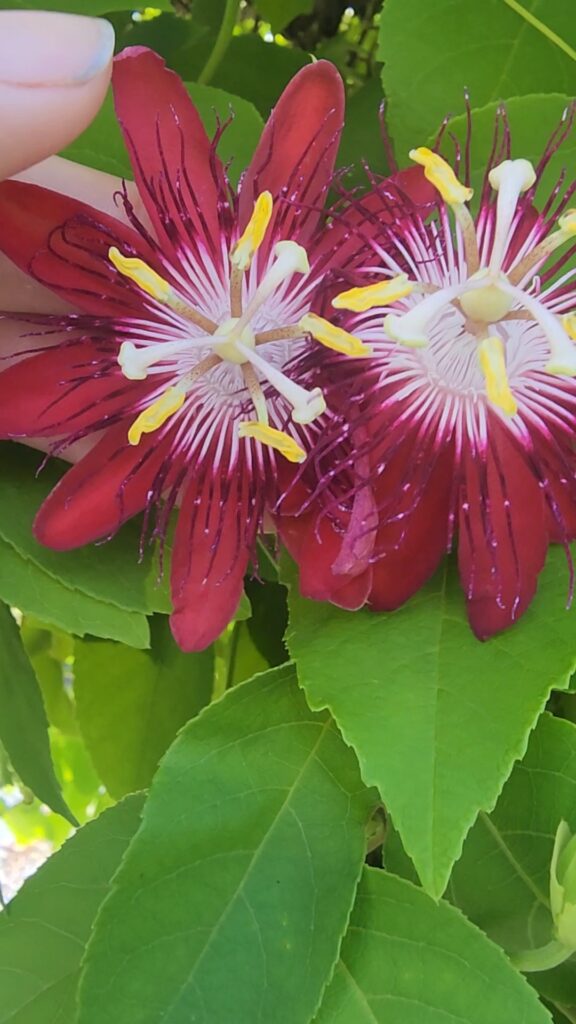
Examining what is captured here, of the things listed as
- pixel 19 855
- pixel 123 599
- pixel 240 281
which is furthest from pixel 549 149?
pixel 19 855

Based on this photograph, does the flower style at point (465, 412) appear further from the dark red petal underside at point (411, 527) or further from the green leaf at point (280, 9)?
the green leaf at point (280, 9)

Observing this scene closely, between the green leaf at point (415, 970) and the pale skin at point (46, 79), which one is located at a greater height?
the pale skin at point (46, 79)

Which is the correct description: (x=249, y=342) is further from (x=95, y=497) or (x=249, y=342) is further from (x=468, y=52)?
(x=468, y=52)

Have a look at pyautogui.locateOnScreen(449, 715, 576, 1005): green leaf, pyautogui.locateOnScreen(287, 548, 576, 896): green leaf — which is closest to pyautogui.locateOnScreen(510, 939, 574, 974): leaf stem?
pyautogui.locateOnScreen(449, 715, 576, 1005): green leaf

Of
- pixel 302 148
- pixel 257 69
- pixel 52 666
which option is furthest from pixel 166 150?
pixel 52 666

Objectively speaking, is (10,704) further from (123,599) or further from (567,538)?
(567,538)

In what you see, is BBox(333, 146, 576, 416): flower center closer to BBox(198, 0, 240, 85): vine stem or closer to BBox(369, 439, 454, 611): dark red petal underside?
BBox(369, 439, 454, 611): dark red petal underside

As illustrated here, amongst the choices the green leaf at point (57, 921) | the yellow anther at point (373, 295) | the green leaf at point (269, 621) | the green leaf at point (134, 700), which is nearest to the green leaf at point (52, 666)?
the green leaf at point (134, 700)
